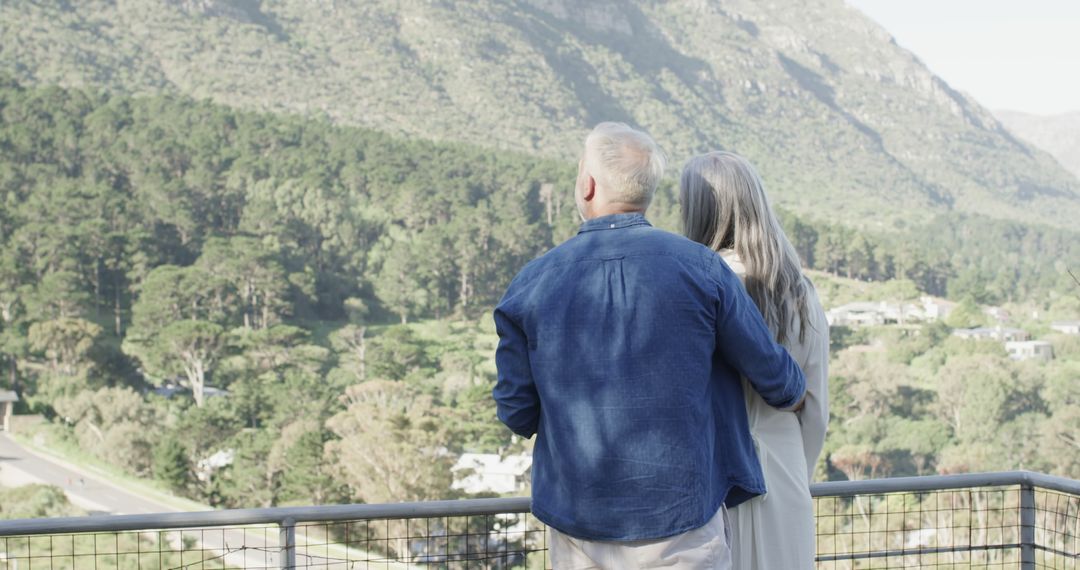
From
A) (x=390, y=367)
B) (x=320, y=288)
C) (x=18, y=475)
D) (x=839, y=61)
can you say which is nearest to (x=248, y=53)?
(x=320, y=288)

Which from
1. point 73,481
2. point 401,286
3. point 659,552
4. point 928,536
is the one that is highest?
point 659,552

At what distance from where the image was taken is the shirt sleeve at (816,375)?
141cm

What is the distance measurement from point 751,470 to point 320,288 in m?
32.7

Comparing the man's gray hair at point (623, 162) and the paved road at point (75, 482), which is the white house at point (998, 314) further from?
the man's gray hair at point (623, 162)

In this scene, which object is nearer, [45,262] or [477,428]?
[477,428]

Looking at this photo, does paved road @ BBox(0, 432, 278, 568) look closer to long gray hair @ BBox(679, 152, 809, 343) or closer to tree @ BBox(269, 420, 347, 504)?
tree @ BBox(269, 420, 347, 504)

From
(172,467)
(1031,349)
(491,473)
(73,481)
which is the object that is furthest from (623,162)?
(1031,349)

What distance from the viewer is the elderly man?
1.22 m

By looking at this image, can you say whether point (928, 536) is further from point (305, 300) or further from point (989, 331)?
point (989, 331)

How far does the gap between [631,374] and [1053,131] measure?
509 ft

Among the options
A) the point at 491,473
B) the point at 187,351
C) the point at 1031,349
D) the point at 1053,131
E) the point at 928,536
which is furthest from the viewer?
the point at 1053,131

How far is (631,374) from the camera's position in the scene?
1.22 m

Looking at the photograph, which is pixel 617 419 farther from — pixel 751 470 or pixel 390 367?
pixel 390 367

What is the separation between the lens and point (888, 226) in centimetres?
5588
